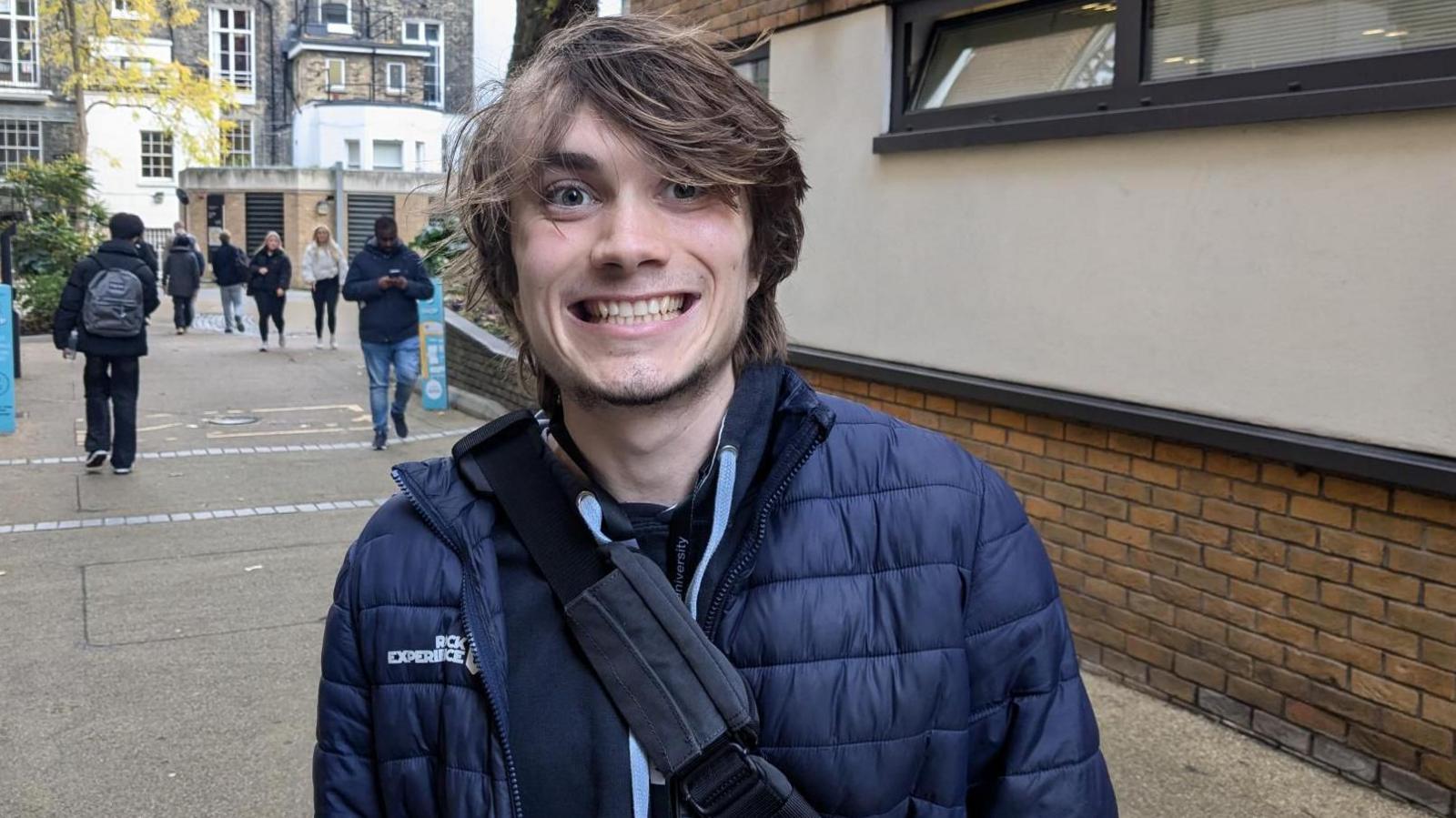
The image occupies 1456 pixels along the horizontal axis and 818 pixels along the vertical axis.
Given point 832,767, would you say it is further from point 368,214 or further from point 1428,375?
point 368,214

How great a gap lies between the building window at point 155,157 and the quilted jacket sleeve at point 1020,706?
4719 centimetres

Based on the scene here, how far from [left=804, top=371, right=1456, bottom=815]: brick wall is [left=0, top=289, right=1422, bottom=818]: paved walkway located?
0.45 ft

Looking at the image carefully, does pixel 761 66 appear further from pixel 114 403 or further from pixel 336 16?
pixel 336 16

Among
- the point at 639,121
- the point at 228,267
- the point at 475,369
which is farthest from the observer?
the point at 228,267

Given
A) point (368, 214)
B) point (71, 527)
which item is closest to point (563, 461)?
point (71, 527)

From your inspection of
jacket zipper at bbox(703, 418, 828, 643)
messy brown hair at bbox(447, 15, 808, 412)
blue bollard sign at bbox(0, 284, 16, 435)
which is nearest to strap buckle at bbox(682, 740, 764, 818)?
jacket zipper at bbox(703, 418, 828, 643)

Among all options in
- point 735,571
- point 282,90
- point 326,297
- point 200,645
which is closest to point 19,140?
point 282,90

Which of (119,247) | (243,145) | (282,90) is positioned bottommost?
(119,247)

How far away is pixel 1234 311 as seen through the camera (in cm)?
438

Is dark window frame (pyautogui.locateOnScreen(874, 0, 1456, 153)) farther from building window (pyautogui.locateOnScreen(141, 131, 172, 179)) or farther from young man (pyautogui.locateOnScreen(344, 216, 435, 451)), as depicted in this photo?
building window (pyautogui.locateOnScreen(141, 131, 172, 179))

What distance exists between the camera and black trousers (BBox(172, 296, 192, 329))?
21.2 m

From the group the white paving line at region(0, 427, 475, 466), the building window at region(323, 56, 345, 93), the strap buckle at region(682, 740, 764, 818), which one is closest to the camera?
the strap buckle at region(682, 740, 764, 818)

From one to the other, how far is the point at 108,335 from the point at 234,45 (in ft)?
147

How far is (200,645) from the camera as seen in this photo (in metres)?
5.53
